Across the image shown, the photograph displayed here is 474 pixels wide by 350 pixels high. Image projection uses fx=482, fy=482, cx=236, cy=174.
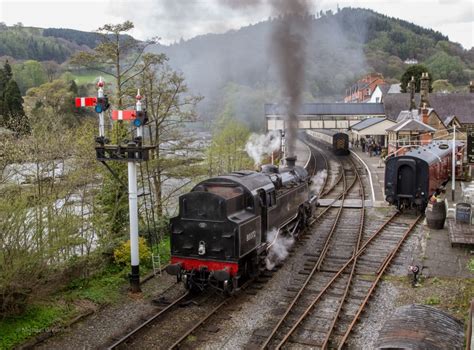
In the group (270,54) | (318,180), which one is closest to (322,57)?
(318,180)

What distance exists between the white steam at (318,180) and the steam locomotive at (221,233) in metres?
14.5

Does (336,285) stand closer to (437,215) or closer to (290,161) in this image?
(290,161)

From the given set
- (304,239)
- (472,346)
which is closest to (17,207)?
(472,346)

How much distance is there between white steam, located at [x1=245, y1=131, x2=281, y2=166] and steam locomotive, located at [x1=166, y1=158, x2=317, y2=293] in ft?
64.6

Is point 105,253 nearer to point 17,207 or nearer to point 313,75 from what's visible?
point 17,207

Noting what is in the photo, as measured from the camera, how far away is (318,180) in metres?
30.4

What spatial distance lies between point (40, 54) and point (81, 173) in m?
80.7

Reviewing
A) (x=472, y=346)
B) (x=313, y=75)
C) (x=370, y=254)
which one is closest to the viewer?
(x=472, y=346)

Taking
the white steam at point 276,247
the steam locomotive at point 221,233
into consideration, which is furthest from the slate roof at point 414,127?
the steam locomotive at point 221,233

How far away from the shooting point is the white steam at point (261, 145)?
111 ft

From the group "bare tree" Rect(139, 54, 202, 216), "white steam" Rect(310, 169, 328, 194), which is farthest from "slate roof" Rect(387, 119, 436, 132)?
"bare tree" Rect(139, 54, 202, 216)

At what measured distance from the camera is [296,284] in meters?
12.6

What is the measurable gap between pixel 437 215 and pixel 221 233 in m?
9.58

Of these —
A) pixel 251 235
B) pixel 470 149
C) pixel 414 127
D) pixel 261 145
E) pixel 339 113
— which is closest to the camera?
pixel 251 235
